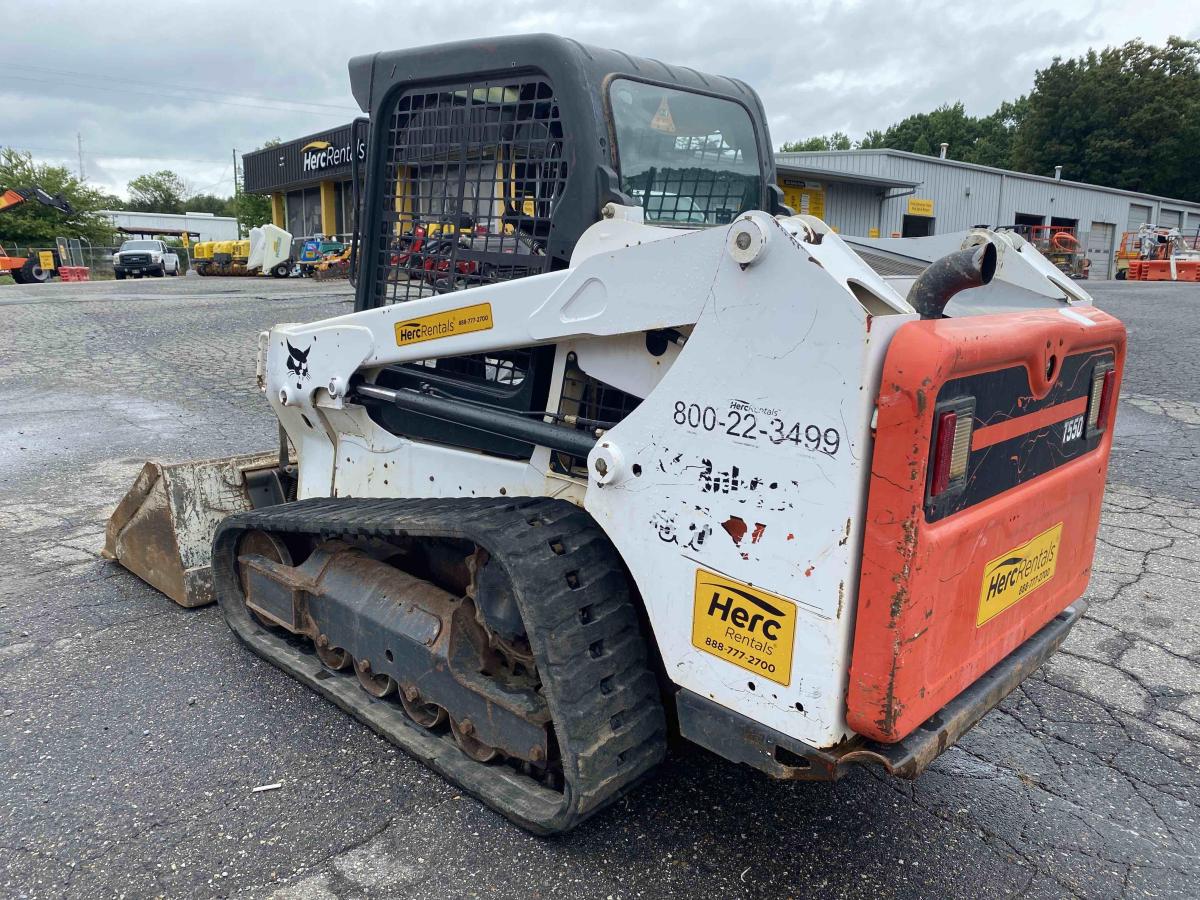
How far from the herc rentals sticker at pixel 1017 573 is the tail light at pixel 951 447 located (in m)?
0.31

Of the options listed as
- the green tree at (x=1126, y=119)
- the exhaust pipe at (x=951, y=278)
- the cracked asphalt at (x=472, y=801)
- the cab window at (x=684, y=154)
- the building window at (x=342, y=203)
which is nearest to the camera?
the exhaust pipe at (x=951, y=278)

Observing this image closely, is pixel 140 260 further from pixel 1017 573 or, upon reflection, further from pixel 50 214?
pixel 1017 573

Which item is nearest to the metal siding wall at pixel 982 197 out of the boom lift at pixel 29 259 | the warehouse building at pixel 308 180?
the warehouse building at pixel 308 180

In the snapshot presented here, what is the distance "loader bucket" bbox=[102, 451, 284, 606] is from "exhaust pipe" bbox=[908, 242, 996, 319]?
10.5 ft

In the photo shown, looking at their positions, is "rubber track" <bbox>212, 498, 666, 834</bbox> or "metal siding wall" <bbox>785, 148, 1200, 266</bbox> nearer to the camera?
"rubber track" <bbox>212, 498, 666, 834</bbox>

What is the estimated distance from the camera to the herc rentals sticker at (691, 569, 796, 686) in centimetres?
187

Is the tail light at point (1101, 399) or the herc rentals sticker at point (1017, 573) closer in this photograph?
the herc rentals sticker at point (1017, 573)

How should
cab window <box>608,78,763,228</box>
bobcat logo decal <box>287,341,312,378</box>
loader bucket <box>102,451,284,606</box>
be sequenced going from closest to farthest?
cab window <box>608,78,763,228</box>
bobcat logo decal <box>287,341,312,378</box>
loader bucket <box>102,451,284,606</box>

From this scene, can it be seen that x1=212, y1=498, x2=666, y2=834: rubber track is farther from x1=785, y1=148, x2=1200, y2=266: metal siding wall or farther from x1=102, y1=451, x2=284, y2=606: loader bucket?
x1=785, y1=148, x2=1200, y2=266: metal siding wall

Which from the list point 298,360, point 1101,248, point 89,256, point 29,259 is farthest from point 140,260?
point 1101,248

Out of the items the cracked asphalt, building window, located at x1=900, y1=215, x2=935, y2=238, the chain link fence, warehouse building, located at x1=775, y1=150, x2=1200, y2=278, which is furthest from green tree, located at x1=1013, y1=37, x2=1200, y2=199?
the cracked asphalt

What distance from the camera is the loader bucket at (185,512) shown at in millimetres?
3879

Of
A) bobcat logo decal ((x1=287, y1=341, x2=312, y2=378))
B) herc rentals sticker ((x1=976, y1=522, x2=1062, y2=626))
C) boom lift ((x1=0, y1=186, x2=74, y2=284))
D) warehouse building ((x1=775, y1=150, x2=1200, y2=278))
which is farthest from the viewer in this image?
warehouse building ((x1=775, y1=150, x2=1200, y2=278))

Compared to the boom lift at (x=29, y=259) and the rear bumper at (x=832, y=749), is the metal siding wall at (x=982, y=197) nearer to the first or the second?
the boom lift at (x=29, y=259)
